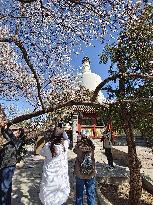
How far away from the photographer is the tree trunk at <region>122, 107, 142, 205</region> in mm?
10592

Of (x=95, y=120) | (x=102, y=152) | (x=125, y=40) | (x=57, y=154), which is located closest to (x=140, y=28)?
(x=125, y=40)

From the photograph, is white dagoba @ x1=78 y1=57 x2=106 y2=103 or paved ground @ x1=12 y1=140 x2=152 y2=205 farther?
white dagoba @ x1=78 y1=57 x2=106 y2=103

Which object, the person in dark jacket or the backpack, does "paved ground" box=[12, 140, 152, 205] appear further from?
the backpack

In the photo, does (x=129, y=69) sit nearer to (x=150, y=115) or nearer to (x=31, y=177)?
(x=150, y=115)

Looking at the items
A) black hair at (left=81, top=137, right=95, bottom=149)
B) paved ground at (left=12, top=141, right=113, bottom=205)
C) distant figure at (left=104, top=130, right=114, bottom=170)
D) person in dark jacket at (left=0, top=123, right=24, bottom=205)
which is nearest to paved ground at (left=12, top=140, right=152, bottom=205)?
paved ground at (left=12, top=141, right=113, bottom=205)

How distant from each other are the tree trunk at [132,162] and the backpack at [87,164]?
250 cm

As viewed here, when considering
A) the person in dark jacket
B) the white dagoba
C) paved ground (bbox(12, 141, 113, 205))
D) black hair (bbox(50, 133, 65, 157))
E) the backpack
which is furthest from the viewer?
the white dagoba

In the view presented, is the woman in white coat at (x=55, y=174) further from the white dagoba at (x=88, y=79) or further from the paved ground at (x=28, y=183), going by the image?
the white dagoba at (x=88, y=79)

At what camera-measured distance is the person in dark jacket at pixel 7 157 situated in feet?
24.3

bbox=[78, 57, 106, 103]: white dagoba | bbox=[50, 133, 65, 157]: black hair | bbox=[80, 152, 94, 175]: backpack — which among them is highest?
bbox=[78, 57, 106, 103]: white dagoba

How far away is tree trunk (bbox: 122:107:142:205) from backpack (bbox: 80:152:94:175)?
2500 mm

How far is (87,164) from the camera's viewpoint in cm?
829

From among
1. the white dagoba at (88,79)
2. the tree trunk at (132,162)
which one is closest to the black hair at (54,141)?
the tree trunk at (132,162)

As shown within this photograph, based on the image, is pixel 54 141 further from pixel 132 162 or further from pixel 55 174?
pixel 132 162
